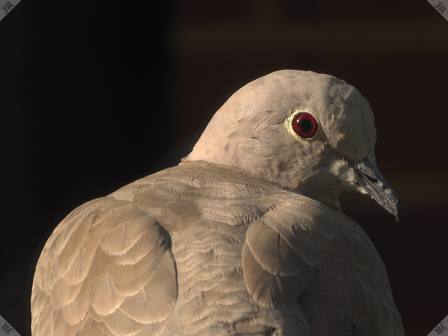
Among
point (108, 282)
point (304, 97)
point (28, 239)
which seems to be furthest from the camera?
point (28, 239)

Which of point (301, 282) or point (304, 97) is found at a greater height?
point (304, 97)

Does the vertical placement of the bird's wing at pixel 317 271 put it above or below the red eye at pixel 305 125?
below

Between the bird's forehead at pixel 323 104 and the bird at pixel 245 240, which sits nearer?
the bird at pixel 245 240

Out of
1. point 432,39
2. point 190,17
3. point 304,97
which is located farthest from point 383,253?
point 304,97

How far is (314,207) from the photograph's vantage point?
12.3ft

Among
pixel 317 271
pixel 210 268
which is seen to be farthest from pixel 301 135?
pixel 210 268

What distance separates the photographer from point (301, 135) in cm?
404

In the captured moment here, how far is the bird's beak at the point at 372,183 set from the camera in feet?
13.3

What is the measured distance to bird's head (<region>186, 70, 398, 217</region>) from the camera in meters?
4.00

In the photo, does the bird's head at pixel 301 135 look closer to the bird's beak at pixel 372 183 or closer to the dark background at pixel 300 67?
the bird's beak at pixel 372 183

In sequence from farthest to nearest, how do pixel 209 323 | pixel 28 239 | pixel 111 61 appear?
pixel 111 61 < pixel 28 239 < pixel 209 323

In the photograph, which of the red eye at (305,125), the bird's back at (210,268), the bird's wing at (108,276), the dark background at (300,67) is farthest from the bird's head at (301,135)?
the dark background at (300,67)

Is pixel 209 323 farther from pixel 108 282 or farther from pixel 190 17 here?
pixel 190 17

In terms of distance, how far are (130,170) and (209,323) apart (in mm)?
4085
